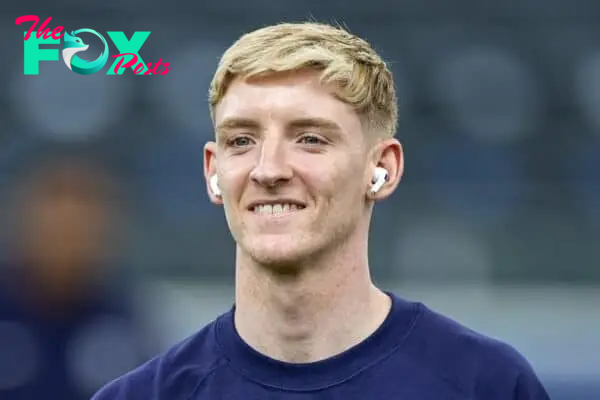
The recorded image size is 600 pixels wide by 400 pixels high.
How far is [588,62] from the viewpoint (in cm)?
595

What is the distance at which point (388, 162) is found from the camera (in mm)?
1953

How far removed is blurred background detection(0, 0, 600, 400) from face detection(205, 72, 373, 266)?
10.3 feet

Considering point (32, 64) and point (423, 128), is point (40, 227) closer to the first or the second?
point (32, 64)

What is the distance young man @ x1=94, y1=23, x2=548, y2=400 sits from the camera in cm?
180

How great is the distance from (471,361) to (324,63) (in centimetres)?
55

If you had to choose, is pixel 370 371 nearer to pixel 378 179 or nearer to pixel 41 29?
pixel 378 179

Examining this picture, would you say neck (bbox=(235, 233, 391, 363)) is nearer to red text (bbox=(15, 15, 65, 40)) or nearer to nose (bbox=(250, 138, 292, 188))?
nose (bbox=(250, 138, 292, 188))

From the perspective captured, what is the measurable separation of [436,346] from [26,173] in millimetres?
3789

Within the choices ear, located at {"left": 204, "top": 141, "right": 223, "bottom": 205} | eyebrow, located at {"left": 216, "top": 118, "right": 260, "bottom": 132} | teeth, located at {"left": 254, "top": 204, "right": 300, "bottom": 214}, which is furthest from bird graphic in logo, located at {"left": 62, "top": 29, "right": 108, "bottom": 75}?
teeth, located at {"left": 254, "top": 204, "right": 300, "bottom": 214}

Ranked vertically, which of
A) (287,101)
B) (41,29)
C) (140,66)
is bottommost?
(287,101)

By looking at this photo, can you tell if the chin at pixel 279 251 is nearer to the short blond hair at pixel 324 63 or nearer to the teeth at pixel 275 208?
the teeth at pixel 275 208
